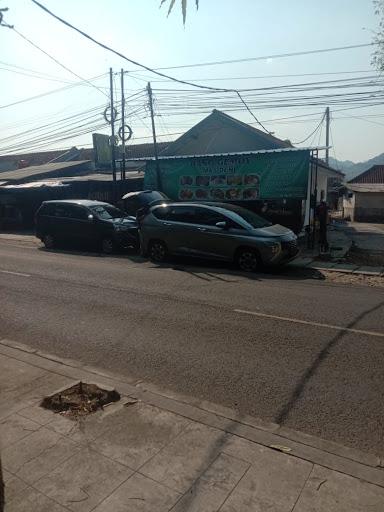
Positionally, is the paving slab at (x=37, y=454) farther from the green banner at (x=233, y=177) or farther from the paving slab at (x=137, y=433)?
the green banner at (x=233, y=177)

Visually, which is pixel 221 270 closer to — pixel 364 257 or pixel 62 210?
pixel 364 257

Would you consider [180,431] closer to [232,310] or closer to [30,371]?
[30,371]

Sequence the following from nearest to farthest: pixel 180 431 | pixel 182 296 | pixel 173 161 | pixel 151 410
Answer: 1. pixel 180 431
2. pixel 151 410
3. pixel 182 296
4. pixel 173 161

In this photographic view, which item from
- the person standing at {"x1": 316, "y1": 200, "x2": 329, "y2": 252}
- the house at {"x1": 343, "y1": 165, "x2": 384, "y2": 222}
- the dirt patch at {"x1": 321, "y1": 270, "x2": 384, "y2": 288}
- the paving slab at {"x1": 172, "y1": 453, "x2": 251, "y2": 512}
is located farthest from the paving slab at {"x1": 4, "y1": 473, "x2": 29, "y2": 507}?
the house at {"x1": 343, "y1": 165, "x2": 384, "y2": 222}

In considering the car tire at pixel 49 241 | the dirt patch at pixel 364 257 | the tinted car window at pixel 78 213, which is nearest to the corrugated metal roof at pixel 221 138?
the dirt patch at pixel 364 257

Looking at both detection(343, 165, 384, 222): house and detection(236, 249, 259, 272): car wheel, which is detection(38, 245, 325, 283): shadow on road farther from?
detection(343, 165, 384, 222): house

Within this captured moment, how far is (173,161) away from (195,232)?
319 inches

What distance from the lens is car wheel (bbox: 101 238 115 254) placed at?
16.3m

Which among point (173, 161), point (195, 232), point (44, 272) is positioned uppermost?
point (173, 161)

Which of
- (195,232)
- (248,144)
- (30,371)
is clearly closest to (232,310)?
(30,371)

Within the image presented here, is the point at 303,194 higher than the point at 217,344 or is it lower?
higher

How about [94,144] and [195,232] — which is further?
[94,144]

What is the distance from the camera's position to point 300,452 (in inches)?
146

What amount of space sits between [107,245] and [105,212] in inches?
57.4
